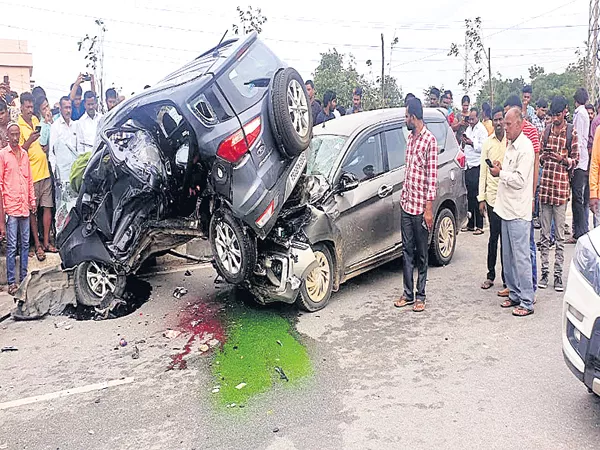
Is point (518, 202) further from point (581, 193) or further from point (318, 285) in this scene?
point (581, 193)

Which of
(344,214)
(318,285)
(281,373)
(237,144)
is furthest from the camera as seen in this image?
(344,214)

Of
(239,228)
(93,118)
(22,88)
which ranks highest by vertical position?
(22,88)

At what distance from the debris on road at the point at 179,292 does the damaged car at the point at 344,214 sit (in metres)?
1.35

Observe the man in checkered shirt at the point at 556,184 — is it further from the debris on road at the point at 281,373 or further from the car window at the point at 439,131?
the debris on road at the point at 281,373

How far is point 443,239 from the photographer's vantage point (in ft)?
24.8

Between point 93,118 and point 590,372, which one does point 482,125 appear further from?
point 590,372

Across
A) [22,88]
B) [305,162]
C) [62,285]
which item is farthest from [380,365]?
[22,88]

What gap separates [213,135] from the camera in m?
4.97

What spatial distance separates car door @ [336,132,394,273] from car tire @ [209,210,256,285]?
1127mm

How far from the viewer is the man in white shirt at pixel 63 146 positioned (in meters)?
8.09

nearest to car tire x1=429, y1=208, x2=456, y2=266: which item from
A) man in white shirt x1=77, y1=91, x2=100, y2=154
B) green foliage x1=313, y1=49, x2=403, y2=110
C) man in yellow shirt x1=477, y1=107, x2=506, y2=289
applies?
man in yellow shirt x1=477, y1=107, x2=506, y2=289

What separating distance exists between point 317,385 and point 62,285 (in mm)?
3719

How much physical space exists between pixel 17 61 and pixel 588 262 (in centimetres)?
4662

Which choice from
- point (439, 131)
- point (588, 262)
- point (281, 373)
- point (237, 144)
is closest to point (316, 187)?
point (237, 144)
